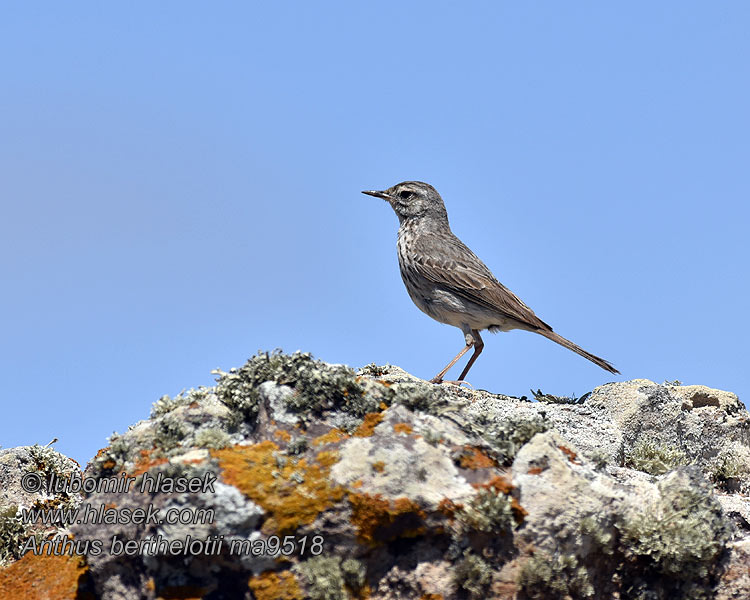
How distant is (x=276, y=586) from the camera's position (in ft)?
18.0

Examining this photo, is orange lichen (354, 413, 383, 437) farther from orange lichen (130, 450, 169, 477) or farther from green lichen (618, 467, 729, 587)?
green lichen (618, 467, 729, 587)

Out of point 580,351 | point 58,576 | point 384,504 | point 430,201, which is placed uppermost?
point 430,201

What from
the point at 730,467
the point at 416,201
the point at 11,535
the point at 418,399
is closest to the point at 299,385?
the point at 418,399

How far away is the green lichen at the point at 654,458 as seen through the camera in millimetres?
8383

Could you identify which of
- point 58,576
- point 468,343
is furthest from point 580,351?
point 58,576

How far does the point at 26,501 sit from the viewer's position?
8.18 meters

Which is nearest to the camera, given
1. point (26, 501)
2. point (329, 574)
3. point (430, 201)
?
point (329, 574)

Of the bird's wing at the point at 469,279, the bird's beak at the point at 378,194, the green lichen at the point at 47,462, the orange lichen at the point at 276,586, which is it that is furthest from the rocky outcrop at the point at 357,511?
the bird's beak at the point at 378,194

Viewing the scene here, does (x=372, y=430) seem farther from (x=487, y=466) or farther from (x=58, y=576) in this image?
(x=58, y=576)

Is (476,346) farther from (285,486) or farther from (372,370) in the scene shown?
(285,486)

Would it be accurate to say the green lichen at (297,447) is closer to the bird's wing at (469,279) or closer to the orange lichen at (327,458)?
the orange lichen at (327,458)

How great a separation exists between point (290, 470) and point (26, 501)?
3.86 m

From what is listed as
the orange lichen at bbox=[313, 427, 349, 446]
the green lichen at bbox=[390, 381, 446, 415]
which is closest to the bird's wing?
the green lichen at bbox=[390, 381, 446, 415]

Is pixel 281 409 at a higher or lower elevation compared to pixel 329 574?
higher
